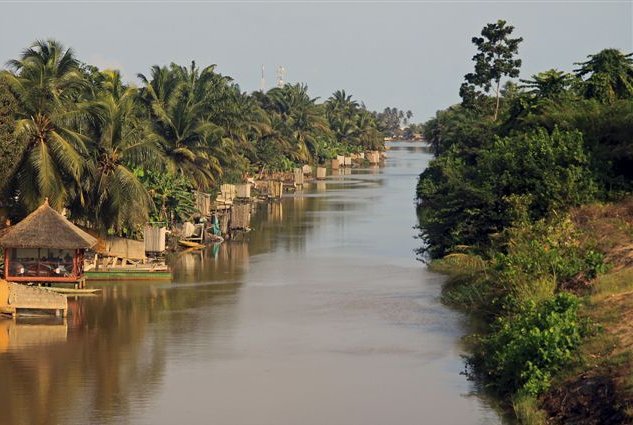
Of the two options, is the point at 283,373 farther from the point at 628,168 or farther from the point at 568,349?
the point at 628,168

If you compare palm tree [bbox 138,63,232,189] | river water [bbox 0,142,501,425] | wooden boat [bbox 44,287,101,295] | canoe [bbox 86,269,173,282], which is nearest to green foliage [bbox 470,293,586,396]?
river water [bbox 0,142,501,425]

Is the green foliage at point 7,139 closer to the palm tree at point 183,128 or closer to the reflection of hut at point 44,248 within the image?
the reflection of hut at point 44,248

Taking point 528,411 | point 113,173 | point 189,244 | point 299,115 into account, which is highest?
point 299,115

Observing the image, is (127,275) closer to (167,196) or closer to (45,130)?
(45,130)

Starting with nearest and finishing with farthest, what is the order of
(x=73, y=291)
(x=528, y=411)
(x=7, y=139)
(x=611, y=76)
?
(x=528, y=411)
(x=73, y=291)
(x=7, y=139)
(x=611, y=76)

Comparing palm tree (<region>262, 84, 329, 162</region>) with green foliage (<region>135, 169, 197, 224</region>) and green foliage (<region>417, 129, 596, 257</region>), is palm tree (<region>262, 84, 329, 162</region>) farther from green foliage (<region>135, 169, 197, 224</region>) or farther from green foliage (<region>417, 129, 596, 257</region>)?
green foliage (<region>417, 129, 596, 257</region>)

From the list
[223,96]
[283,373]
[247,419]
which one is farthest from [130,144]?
[223,96]

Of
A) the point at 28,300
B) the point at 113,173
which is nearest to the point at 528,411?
the point at 28,300
